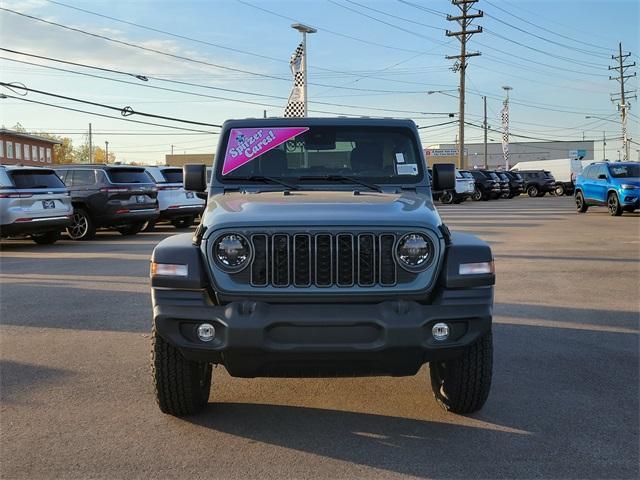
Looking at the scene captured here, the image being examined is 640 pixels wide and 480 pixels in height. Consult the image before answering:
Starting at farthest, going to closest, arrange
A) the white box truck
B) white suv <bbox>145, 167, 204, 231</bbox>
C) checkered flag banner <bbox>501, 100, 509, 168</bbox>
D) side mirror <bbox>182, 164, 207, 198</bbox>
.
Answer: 1. checkered flag banner <bbox>501, 100, 509, 168</bbox>
2. the white box truck
3. white suv <bbox>145, 167, 204, 231</bbox>
4. side mirror <bbox>182, 164, 207, 198</bbox>

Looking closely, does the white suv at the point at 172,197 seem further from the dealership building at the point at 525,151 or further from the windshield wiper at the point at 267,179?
the dealership building at the point at 525,151

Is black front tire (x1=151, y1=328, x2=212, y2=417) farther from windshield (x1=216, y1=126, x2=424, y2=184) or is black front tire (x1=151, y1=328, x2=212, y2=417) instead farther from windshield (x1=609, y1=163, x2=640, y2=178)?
windshield (x1=609, y1=163, x2=640, y2=178)

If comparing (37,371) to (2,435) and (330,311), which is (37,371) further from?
(330,311)

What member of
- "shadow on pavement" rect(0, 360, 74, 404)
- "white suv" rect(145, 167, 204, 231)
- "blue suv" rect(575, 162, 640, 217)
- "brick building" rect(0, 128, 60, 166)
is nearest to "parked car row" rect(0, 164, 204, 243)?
"white suv" rect(145, 167, 204, 231)

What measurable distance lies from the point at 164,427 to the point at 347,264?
5.10 feet

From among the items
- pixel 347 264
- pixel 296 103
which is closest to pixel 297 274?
pixel 347 264

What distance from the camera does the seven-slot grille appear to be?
12.5 feet

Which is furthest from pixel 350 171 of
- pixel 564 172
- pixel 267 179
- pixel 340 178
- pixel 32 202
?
pixel 564 172

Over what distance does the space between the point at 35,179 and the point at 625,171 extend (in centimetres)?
1778

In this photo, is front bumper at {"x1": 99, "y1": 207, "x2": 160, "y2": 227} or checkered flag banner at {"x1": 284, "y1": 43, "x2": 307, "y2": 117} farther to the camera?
checkered flag banner at {"x1": 284, "y1": 43, "x2": 307, "y2": 117}

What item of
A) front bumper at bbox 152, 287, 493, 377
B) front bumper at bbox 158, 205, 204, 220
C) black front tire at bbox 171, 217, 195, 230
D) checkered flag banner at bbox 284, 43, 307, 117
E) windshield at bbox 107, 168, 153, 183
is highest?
checkered flag banner at bbox 284, 43, 307, 117

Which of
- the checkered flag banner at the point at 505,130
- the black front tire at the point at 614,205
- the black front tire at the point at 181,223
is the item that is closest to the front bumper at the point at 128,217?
the black front tire at the point at 181,223

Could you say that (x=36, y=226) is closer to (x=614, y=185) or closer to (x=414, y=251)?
(x=414, y=251)

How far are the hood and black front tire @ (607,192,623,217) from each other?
1942cm
